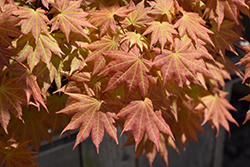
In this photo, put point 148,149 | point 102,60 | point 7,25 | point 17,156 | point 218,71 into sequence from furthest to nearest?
1. point 148,149
2. point 218,71
3. point 17,156
4. point 102,60
5. point 7,25

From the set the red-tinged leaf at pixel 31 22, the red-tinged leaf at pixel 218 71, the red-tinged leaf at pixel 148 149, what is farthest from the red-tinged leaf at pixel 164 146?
the red-tinged leaf at pixel 31 22

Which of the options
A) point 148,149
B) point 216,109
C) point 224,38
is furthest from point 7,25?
point 216,109

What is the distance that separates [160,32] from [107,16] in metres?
0.20

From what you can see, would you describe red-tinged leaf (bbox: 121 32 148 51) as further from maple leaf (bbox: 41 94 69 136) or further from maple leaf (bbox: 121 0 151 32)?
maple leaf (bbox: 41 94 69 136)

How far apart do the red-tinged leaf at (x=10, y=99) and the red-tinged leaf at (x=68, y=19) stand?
25cm

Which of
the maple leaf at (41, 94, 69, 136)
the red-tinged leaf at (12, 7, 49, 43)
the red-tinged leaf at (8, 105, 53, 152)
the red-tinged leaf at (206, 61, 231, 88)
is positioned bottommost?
the red-tinged leaf at (8, 105, 53, 152)

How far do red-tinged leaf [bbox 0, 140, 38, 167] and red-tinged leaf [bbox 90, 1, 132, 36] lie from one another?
1.89 feet

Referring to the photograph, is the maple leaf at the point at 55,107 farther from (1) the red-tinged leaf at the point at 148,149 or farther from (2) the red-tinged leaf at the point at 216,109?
(2) the red-tinged leaf at the point at 216,109

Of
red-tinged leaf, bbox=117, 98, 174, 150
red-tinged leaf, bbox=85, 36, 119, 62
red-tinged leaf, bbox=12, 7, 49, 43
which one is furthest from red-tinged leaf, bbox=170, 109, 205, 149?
red-tinged leaf, bbox=12, 7, 49, 43

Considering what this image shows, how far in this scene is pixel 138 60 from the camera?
907 millimetres

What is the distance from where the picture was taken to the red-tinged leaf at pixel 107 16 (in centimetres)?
95

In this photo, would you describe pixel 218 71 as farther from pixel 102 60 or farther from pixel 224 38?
pixel 102 60

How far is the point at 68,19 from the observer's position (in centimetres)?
93

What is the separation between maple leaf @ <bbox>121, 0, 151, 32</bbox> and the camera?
1.00m
